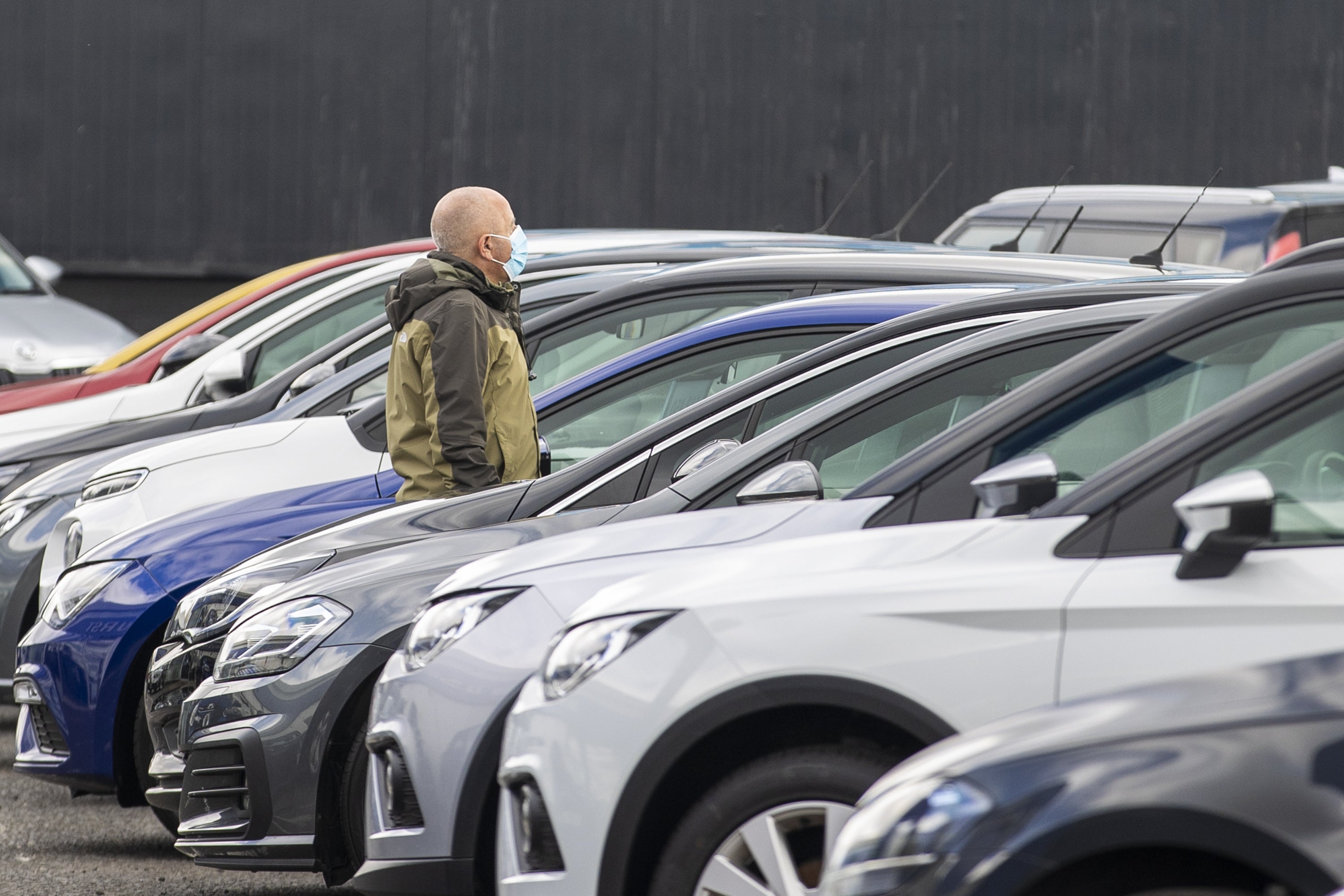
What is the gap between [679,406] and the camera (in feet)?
17.9

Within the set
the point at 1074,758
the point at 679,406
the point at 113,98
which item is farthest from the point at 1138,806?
the point at 113,98

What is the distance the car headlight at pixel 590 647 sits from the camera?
10.1 ft

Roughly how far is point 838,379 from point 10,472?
13.6ft

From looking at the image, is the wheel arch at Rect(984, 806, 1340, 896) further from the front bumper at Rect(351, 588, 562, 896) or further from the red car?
the red car

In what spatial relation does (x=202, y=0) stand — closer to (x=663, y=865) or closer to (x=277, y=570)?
(x=277, y=570)

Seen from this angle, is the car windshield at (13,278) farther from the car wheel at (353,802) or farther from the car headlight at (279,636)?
the car wheel at (353,802)

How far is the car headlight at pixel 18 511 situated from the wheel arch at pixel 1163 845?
5.19m

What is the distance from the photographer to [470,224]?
5645 mm

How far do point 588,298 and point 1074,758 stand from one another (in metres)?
4.15

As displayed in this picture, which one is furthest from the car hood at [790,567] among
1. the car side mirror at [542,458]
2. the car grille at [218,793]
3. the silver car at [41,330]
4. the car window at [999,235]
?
the silver car at [41,330]

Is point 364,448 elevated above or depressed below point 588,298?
below

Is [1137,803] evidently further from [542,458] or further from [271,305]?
[271,305]

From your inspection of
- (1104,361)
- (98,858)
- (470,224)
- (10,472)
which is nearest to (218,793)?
(98,858)

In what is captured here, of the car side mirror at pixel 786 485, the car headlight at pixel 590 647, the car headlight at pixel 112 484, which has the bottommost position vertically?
the car headlight at pixel 112 484
